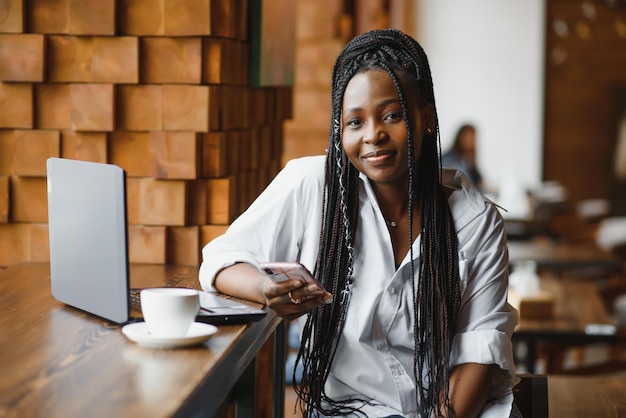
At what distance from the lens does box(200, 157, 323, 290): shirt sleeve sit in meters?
2.01

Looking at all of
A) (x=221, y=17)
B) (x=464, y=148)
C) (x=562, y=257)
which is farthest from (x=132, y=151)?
(x=464, y=148)

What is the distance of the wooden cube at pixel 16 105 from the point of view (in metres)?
2.49

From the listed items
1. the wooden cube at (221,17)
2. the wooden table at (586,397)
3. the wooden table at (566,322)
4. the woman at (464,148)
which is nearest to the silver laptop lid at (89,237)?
the wooden cube at (221,17)

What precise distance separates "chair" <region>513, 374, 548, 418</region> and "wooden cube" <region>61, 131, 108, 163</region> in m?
1.20

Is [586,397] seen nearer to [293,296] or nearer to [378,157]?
[378,157]

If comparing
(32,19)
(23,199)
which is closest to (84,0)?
(32,19)

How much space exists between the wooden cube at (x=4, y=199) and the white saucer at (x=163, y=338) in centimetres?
108

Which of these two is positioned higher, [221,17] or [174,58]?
[221,17]

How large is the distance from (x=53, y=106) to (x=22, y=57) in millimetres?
147

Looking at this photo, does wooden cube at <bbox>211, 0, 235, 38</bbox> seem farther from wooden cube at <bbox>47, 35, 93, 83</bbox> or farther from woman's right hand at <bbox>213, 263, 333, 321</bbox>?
woman's right hand at <bbox>213, 263, 333, 321</bbox>

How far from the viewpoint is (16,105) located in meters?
2.49

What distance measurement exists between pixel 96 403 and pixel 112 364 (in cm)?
20

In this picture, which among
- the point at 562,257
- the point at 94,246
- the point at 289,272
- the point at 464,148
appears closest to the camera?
the point at 94,246

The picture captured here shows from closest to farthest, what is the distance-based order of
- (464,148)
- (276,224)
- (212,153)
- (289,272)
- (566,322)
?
(289,272)
(276,224)
(212,153)
(566,322)
(464,148)
